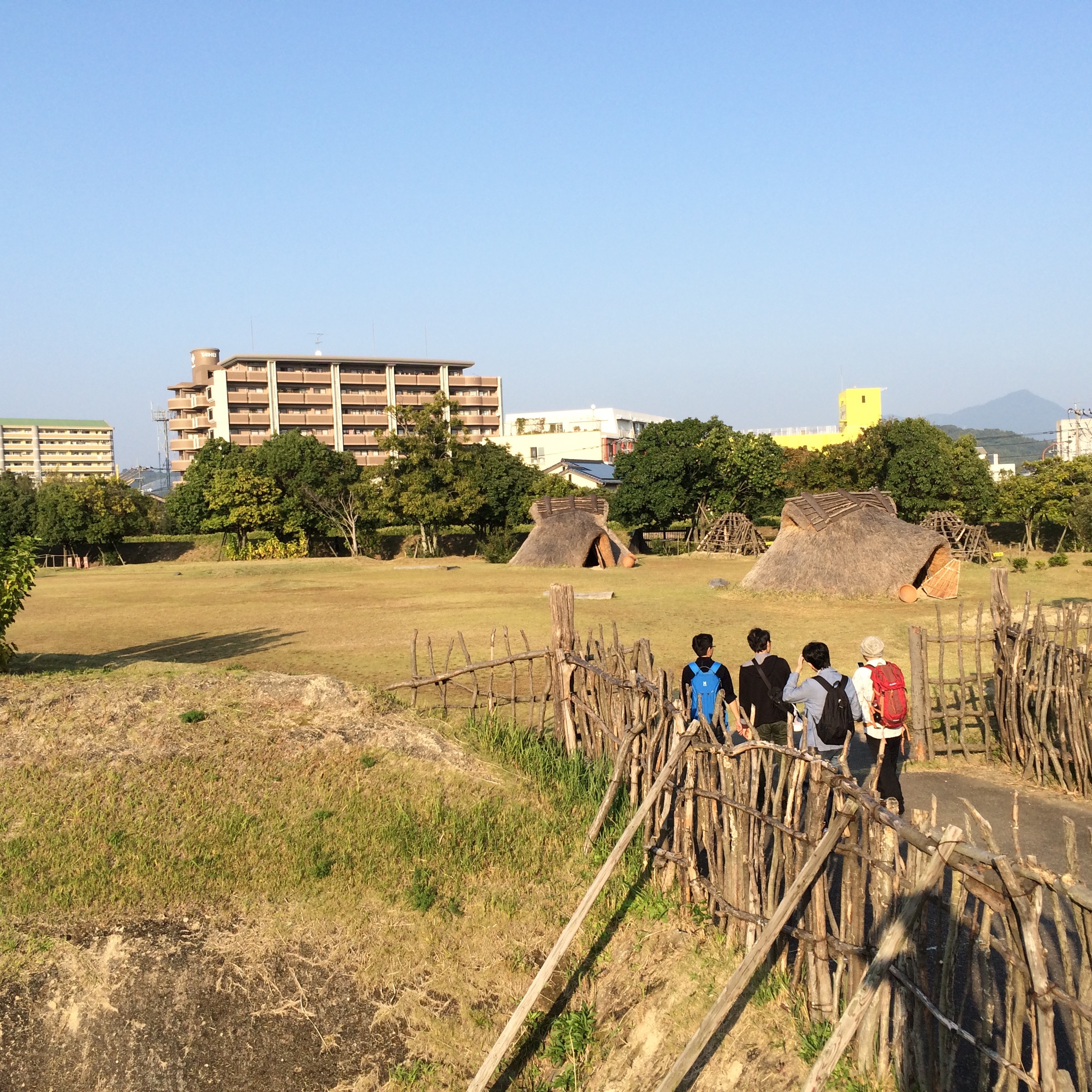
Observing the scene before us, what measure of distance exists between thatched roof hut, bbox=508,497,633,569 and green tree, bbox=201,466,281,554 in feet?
42.0

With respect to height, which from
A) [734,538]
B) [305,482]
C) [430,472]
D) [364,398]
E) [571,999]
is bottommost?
[571,999]

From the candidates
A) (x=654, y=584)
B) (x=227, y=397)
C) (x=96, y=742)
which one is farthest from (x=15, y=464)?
(x=96, y=742)

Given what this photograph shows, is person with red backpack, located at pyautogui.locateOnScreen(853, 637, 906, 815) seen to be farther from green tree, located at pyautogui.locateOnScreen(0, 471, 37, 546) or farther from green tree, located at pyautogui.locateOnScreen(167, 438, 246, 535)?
green tree, located at pyautogui.locateOnScreen(0, 471, 37, 546)

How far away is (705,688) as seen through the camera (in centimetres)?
723

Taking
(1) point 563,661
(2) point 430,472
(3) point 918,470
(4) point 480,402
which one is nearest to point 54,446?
(4) point 480,402

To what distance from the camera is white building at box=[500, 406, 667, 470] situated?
79.9m

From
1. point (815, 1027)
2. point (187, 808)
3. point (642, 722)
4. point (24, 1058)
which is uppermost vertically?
point (642, 722)

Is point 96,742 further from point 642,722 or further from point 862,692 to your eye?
point 862,692

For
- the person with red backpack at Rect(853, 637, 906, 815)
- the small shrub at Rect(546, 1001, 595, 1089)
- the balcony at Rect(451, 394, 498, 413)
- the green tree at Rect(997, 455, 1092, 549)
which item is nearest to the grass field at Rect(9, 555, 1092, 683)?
the green tree at Rect(997, 455, 1092, 549)

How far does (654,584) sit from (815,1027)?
72.8 ft

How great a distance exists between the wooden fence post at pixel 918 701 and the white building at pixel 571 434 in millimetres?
62833

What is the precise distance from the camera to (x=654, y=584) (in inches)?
1051

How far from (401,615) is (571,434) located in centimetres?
6169

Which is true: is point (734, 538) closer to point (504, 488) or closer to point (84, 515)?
point (504, 488)
